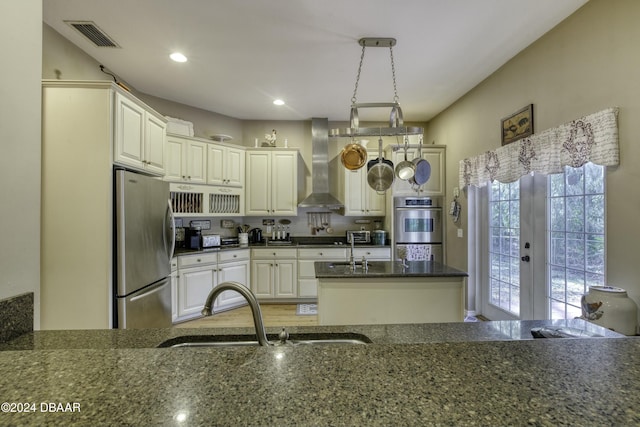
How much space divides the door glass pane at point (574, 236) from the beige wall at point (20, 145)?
121 inches

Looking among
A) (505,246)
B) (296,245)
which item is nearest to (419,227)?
(505,246)

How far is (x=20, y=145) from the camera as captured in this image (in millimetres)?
959

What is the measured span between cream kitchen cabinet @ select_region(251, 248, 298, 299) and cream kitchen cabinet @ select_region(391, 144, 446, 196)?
75.2 inches

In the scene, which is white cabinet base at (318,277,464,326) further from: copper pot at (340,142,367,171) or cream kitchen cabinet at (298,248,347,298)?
cream kitchen cabinet at (298,248,347,298)

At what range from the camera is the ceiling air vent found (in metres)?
2.31

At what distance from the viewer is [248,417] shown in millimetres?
416

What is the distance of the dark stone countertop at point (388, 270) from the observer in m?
2.34

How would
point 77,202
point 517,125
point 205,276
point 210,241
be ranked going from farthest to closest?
point 210,241 < point 205,276 < point 517,125 < point 77,202

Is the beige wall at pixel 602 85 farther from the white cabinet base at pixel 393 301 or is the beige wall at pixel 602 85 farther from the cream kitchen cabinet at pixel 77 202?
the cream kitchen cabinet at pixel 77 202

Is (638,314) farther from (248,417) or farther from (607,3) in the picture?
(248,417)

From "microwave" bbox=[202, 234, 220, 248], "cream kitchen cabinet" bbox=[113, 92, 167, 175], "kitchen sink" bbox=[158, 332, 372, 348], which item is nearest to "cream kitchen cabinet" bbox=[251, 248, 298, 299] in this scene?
"microwave" bbox=[202, 234, 220, 248]

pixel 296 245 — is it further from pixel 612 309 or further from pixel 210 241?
pixel 612 309

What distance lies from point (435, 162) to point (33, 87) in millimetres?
4181

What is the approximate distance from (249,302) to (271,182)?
359cm
